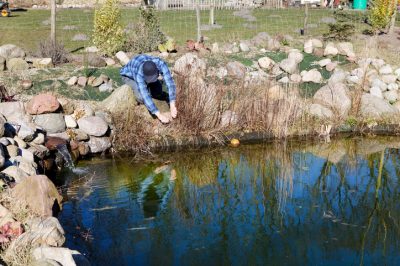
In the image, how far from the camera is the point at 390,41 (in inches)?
604

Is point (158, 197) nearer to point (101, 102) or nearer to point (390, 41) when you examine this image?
point (101, 102)

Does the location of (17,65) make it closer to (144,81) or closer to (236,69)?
(144,81)

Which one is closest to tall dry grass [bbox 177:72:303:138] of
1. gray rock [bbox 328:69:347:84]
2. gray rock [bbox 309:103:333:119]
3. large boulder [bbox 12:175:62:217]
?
gray rock [bbox 309:103:333:119]

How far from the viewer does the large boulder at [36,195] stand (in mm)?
6262

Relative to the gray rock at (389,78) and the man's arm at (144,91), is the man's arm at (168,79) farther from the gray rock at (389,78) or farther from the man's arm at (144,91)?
the gray rock at (389,78)

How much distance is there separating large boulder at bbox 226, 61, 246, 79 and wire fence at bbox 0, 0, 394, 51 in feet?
8.94

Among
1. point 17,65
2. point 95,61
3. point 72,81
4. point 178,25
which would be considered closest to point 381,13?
point 178,25

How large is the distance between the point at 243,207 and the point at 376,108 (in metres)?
4.45

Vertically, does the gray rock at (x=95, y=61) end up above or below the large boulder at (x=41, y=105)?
above

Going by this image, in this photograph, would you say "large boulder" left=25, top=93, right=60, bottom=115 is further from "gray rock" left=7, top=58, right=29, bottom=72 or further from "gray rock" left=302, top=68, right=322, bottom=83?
"gray rock" left=302, top=68, right=322, bottom=83

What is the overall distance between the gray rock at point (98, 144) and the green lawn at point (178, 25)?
17.5ft

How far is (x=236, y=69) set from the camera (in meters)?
11.7

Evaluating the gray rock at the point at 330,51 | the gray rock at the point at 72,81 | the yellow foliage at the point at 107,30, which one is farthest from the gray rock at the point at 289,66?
the gray rock at the point at 72,81

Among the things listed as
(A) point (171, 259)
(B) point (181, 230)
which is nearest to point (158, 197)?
(B) point (181, 230)
